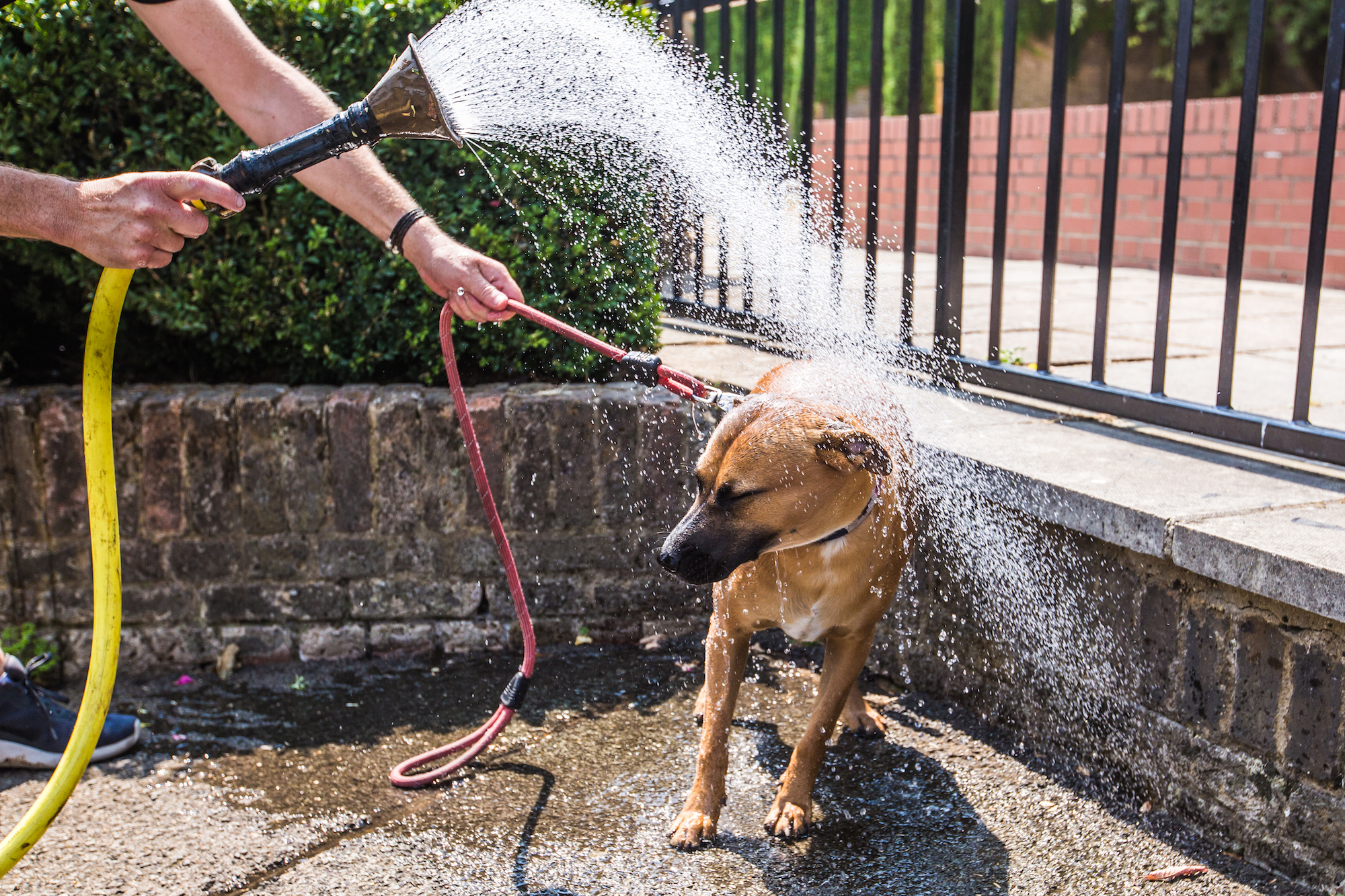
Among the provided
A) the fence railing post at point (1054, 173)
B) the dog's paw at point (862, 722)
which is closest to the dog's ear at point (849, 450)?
the dog's paw at point (862, 722)

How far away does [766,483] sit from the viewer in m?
2.37

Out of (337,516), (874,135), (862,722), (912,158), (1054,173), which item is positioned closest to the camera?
(862,722)

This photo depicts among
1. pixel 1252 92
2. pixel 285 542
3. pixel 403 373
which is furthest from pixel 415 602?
pixel 1252 92

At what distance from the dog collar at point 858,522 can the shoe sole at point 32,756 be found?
81.6 inches

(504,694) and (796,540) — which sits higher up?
(796,540)

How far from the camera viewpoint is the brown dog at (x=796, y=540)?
2383 mm

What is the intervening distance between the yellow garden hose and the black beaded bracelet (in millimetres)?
681

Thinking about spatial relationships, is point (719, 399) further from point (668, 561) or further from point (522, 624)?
point (522, 624)

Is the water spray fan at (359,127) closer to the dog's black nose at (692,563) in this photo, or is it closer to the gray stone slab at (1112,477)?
the dog's black nose at (692,563)

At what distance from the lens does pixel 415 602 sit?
3.85m

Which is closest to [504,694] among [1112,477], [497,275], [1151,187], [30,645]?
[497,275]

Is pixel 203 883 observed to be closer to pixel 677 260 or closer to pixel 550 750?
pixel 550 750

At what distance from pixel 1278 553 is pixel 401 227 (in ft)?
6.91

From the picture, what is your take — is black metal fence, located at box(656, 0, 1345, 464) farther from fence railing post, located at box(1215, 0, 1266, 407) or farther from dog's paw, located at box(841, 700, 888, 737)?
dog's paw, located at box(841, 700, 888, 737)
